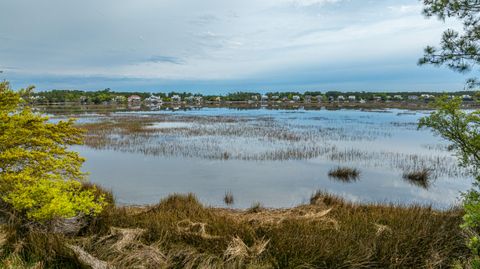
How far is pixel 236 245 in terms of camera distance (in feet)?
18.5

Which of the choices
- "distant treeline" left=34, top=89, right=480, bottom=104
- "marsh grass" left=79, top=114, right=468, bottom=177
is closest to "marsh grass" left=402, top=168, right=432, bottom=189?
"marsh grass" left=79, top=114, right=468, bottom=177

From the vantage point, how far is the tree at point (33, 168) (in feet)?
18.6

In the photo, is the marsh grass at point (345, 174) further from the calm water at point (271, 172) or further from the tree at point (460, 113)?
the tree at point (460, 113)

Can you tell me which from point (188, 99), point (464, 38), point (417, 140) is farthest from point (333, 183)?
point (188, 99)

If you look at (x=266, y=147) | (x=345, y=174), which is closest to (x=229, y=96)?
(x=266, y=147)

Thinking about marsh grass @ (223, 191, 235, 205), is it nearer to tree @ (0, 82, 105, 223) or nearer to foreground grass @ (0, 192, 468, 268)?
foreground grass @ (0, 192, 468, 268)

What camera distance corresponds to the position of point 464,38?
22.3 feet

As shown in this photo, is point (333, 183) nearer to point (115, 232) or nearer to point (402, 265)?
point (402, 265)

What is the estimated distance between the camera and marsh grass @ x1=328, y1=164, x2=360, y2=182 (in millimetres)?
15375

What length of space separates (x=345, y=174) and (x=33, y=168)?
12856 millimetres

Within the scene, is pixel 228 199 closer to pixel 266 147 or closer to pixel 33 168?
pixel 33 168

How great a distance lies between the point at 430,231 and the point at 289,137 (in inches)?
820

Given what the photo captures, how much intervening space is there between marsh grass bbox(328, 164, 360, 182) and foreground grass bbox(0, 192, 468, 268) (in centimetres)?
849

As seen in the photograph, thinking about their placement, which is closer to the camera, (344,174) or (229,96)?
(344,174)
